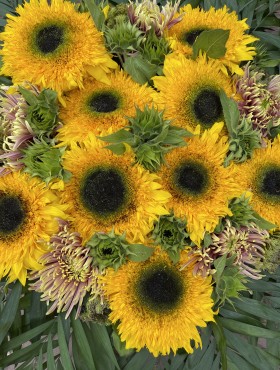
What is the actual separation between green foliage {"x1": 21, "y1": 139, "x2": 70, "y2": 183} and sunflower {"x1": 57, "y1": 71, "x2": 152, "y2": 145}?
3 centimetres

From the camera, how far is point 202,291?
545 millimetres

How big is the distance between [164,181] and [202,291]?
149 millimetres

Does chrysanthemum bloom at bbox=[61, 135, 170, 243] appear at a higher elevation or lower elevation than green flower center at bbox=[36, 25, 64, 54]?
lower

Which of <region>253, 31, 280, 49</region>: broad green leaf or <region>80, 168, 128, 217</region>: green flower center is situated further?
<region>253, 31, 280, 49</region>: broad green leaf

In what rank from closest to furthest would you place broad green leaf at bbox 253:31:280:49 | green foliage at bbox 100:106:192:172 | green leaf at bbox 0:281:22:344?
green foliage at bbox 100:106:192:172
green leaf at bbox 0:281:22:344
broad green leaf at bbox 253:31:280:49

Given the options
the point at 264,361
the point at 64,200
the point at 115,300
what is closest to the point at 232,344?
the point at 264,361

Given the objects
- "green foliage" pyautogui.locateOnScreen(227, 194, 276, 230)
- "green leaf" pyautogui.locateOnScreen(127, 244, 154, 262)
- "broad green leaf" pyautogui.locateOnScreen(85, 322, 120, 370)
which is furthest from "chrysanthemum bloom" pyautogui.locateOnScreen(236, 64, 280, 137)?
"broad green leaf" pyautogui.locateOnScreen(85, 322, 120, 370)

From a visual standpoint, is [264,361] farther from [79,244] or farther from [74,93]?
[74,93]

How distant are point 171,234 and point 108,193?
9 cm

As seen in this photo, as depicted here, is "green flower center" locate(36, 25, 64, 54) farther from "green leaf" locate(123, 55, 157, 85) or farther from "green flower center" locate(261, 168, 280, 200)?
"green flower center" locate(261, 168, 280, 200)

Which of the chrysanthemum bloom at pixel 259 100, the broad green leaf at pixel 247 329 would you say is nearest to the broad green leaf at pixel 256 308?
the broad green leaf at pixel 247 329

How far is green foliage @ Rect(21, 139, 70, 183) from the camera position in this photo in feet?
1.65

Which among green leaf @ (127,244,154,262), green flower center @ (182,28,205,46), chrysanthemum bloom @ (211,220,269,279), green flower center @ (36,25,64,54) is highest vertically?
green flower center @ (36,25,64,54)

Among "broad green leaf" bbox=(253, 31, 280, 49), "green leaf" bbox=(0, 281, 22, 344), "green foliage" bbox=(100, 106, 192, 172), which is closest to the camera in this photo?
"green foliage" bbox=(100, 106, 192, 172)
